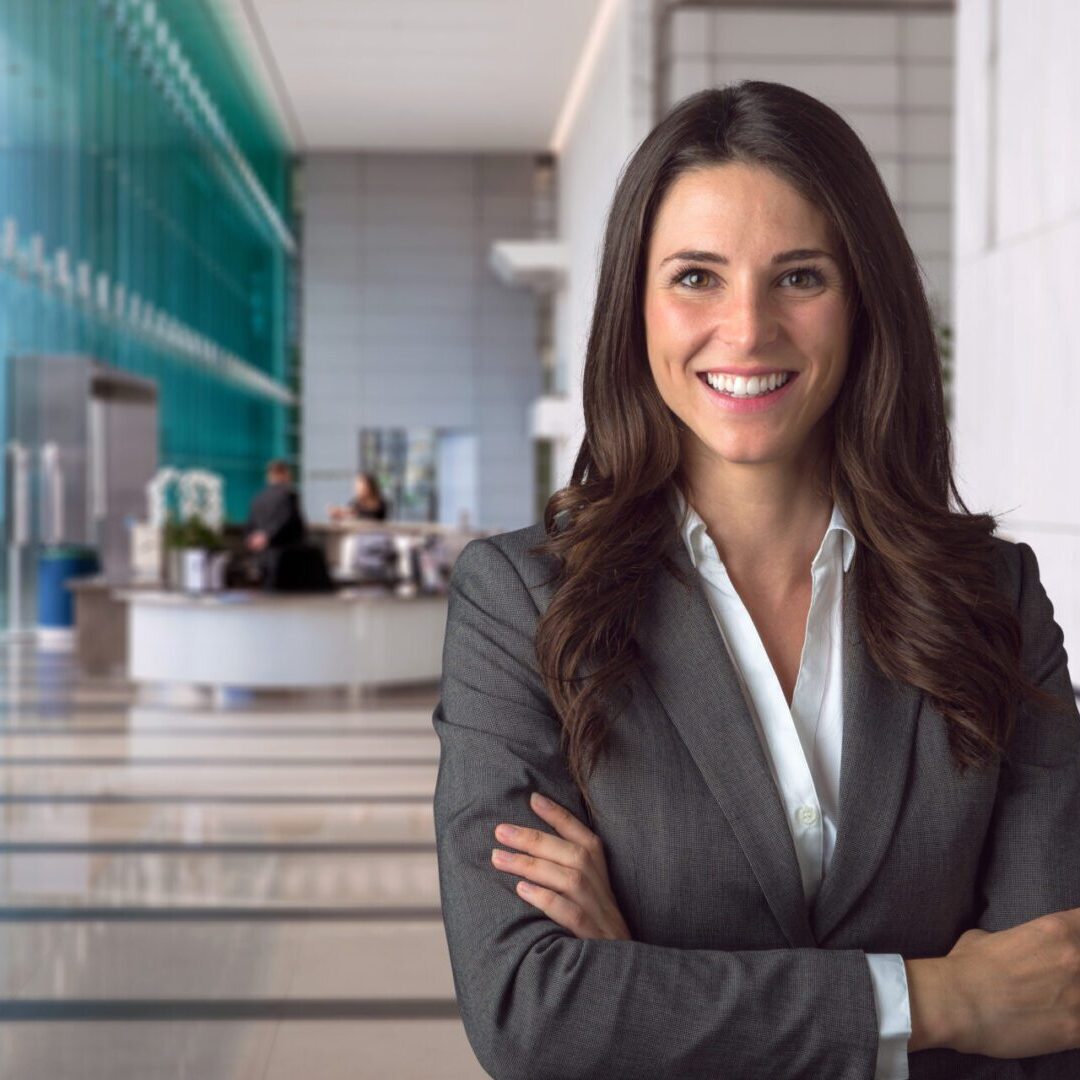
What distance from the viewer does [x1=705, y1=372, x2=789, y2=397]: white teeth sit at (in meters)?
1.55

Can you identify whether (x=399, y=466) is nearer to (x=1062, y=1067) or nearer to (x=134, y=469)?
(x=134, y=469)

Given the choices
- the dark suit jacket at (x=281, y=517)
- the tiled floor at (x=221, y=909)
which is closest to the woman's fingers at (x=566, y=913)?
the tiled floor at (x=221, y=909)

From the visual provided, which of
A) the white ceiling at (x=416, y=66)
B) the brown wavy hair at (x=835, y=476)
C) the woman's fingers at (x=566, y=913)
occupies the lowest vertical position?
the woman's fingers at (x=566, y=913)

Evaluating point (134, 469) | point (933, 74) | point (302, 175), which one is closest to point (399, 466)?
point (302, 175)

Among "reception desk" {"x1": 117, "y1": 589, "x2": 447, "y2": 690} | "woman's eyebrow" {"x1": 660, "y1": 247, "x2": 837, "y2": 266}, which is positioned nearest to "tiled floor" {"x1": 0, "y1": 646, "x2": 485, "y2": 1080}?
"reception desk" {"x1": 117, "y1": 589, "x2": 447, "y2": 690}

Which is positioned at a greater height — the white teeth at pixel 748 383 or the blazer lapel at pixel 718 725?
the white teeth at pixel 748 383

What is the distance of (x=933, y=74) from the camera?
13055mm

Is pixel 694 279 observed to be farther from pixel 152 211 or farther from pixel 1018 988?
pixel 152 211

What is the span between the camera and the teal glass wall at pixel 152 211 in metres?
15.0

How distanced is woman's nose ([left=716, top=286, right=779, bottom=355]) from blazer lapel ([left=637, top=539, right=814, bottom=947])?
0.24 meters

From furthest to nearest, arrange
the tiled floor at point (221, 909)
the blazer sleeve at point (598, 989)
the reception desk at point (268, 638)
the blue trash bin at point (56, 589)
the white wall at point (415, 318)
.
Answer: the white wall at point (415, 318) → the blue trash bin at point (56, 589) → the reception desk at point (268, 638) → the tiled floor at point (221, 909) → the blazer sleeve at point (598, 989)

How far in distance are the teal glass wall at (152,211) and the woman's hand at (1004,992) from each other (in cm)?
1420

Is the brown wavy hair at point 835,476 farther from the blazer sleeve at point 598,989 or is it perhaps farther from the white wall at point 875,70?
the white wall at point 875,70

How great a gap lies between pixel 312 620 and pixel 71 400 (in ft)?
17.3
